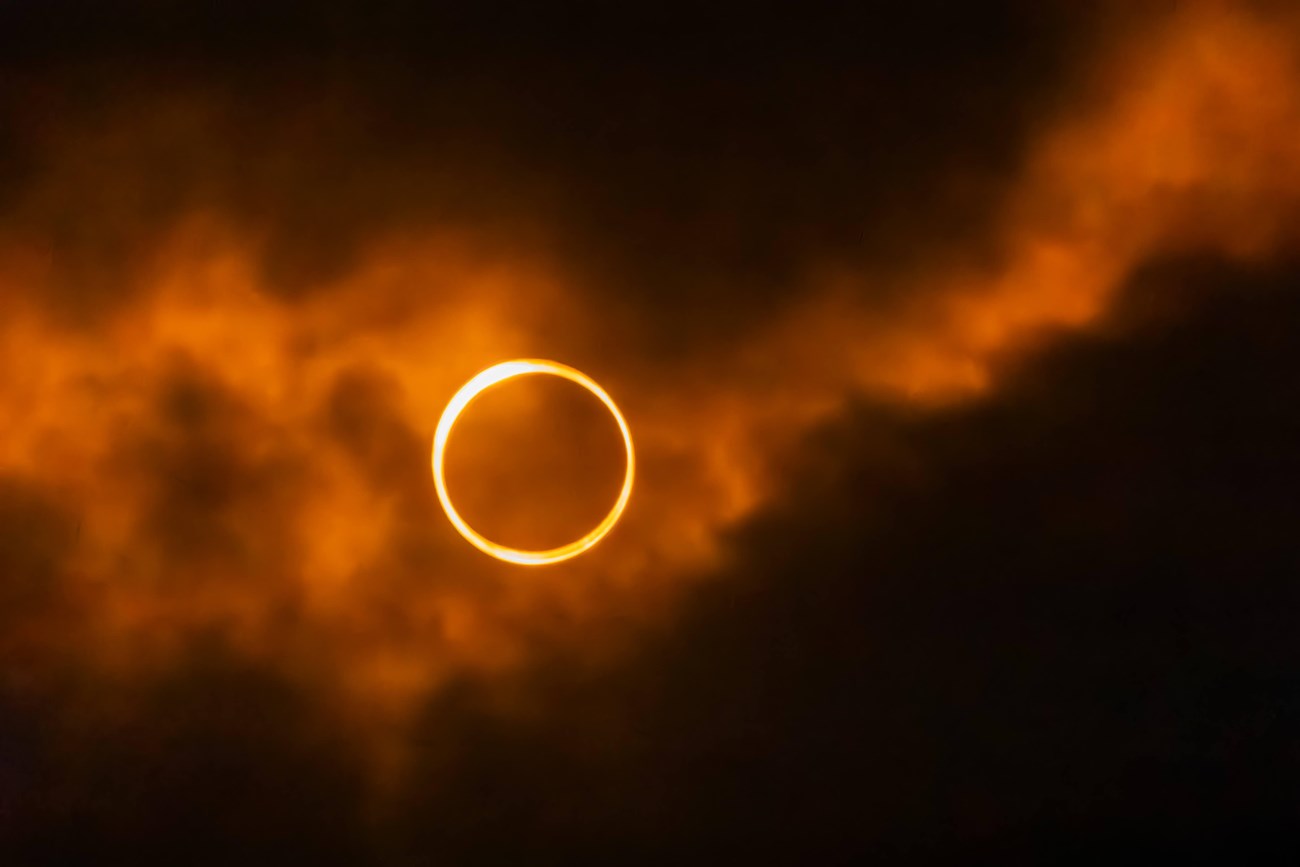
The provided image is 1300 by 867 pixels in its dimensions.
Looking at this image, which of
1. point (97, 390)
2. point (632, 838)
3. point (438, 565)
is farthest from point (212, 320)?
point (632, 838)

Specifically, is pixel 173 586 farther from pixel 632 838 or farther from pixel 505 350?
pixel 632 838

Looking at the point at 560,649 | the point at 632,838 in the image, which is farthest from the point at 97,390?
the point at 632,838

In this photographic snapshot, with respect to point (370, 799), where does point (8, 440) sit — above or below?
above

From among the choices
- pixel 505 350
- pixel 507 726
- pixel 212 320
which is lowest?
pixel 507 726

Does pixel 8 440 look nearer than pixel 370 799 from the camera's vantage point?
Yes

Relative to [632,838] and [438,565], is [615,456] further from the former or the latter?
[632,838]

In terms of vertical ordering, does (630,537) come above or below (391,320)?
below
